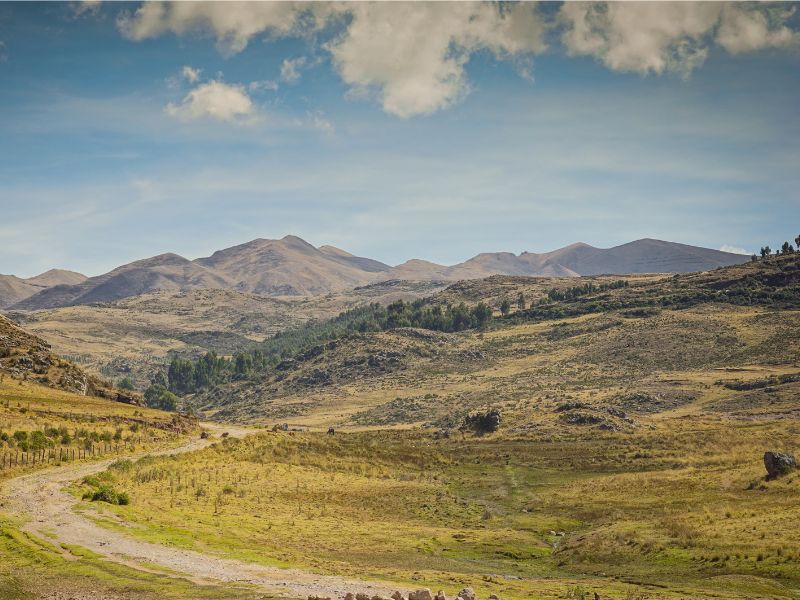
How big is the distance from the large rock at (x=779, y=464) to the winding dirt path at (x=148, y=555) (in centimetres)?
3835

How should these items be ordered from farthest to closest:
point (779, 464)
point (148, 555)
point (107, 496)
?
point (779, 464) < point (107, 496) < point (148, 555)

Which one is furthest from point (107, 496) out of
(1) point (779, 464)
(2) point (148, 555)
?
(1) point (779, 464)

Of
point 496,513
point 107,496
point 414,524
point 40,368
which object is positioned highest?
point 40,368

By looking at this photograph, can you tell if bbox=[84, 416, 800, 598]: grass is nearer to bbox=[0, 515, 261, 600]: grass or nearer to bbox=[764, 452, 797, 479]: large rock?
bbox=[764, 452, 797, 479]: large rock

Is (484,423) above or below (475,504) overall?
below

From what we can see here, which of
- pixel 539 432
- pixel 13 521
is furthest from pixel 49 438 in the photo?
pixel 539 432

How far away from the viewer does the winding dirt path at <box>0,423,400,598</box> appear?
1046 inches

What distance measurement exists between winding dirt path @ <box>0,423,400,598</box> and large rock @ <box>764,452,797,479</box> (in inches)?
1510

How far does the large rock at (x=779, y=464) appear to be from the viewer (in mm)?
51531

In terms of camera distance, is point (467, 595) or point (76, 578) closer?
point (467, 595)

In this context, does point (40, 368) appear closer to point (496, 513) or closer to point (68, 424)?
point (68, 424)

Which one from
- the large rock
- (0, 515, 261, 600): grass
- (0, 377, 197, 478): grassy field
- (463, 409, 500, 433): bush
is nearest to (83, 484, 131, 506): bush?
(0, 377, 197, 478): grassy field

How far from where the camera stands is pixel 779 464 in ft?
170

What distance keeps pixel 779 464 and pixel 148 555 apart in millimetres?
46115
